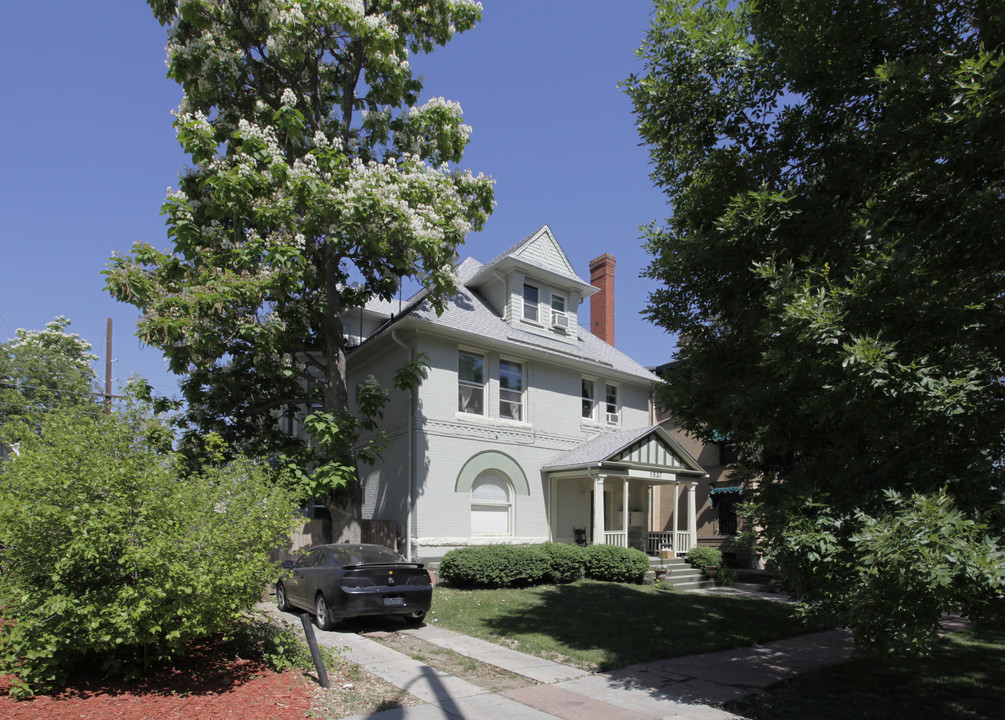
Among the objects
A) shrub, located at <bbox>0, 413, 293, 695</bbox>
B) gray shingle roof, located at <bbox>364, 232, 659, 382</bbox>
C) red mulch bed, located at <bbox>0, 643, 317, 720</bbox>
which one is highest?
gray shingle roof, located at <bbox>364, 232, 659, 382</bbox>

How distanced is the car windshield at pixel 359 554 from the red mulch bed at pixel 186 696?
3.61 meters

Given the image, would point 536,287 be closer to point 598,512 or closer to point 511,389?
point 511,389

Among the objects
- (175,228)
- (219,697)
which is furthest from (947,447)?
(175,228)

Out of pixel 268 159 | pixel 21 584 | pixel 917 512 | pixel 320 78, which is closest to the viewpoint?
pixel 917 512

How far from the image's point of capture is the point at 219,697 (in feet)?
21.4

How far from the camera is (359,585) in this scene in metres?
10.8

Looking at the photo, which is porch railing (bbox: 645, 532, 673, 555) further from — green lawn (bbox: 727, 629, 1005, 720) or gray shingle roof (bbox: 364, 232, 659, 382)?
green lawn (bbox: 727, 629, 1005, 720)

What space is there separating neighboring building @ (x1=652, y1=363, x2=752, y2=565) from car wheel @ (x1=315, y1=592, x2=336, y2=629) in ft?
46.4

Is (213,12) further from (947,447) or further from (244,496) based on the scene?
(947,447)

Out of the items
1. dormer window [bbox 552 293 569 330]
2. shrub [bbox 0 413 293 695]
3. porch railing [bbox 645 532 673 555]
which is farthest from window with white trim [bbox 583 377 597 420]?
shrub [bbox 0 413 293 695]

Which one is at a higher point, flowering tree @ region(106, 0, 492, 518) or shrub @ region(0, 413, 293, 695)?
flowering tree @ region(106, 0, 492, 518)

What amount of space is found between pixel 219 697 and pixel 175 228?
32.4ft

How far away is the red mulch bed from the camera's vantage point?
5938 millimetres

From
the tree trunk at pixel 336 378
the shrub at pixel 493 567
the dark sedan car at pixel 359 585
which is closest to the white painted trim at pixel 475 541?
the shrub at pixel 493 567
